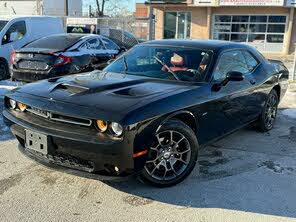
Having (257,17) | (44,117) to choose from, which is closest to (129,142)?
(44,117)

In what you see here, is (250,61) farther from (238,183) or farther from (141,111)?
(141,111)

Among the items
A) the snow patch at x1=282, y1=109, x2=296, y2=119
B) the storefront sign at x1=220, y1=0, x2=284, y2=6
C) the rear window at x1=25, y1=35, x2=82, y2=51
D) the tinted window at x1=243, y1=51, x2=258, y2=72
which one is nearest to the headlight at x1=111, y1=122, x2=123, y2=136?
A: the tinted window at x1=243, y1=51, x2=258, y2=72

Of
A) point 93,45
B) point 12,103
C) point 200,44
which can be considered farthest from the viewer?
point 93,45

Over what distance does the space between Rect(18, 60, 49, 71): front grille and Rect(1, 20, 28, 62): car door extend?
245cm

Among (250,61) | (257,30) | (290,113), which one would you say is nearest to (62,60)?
(250,61)

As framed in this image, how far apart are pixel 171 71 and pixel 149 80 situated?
1.18ft

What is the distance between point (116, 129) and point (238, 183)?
5.20ft

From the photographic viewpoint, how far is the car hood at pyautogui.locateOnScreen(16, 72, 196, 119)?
3389 mm

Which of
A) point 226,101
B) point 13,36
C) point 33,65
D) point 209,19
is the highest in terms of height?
point 209,19

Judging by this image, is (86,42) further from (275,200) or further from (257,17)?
(257,17)

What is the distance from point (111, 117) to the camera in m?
3.19

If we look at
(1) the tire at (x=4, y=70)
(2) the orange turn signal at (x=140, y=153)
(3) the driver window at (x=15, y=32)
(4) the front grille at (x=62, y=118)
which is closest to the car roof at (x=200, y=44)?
(2) the orange turn signal at (x=140, y=153)

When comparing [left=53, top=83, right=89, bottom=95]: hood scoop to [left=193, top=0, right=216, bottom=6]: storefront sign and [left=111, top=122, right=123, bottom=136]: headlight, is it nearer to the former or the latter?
[left=111, top=122, right=123, bottom=136]: headlight

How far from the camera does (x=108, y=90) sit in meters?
Answer: 3.78
